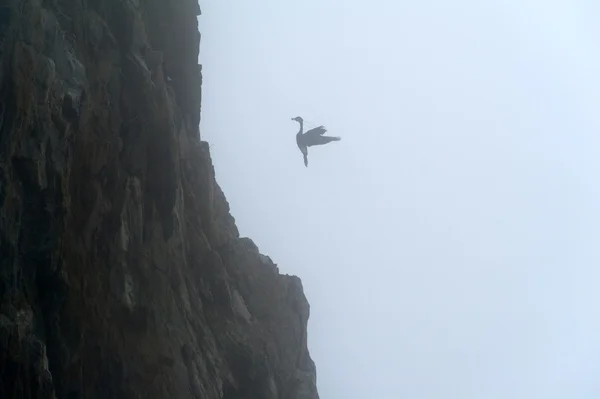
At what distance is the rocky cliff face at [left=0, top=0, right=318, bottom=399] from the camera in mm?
14289

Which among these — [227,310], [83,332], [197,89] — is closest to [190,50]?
[197,89]

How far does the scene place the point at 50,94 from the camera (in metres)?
15.2

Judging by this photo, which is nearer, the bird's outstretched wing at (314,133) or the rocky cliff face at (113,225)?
the rocky cliff face at (113,225)

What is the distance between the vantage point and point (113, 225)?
1817 cm

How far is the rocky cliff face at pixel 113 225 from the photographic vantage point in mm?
14289

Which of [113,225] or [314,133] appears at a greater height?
[314,133]

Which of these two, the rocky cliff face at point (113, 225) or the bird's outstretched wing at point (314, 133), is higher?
the bird's outstretched wing at point (314, 133)

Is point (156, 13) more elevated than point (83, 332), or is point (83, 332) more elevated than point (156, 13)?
point (156, 13)

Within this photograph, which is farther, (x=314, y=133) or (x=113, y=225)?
(x=314, y=133)

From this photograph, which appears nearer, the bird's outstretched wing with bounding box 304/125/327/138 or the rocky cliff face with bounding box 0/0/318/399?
the rocky cliff face with bounding box 0/0/318/399

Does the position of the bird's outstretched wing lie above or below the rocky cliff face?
above

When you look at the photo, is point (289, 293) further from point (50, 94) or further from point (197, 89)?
point (50, 94)

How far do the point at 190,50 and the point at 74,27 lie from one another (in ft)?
29.4

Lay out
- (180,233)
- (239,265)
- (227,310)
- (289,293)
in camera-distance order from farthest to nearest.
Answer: (289,293) < (239,265) < (227,310) < (180,233)
